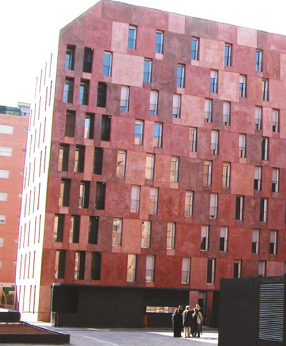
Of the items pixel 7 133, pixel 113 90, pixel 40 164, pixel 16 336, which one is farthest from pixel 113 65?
pixel 7 133

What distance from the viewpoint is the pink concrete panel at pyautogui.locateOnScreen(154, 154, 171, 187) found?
48281mm

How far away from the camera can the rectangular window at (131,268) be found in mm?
46744

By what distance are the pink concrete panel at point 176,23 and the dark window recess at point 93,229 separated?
1523 centimetres

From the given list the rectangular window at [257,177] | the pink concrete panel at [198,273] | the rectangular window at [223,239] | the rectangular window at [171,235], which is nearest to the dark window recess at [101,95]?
the rectangular window at [171,235]

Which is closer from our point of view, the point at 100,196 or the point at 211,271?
the point at 100,196

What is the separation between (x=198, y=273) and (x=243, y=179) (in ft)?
25.8

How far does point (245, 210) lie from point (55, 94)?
1625 centimetres

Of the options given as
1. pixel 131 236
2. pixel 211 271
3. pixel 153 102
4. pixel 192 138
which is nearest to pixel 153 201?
pixel 131 236

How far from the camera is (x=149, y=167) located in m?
48.4

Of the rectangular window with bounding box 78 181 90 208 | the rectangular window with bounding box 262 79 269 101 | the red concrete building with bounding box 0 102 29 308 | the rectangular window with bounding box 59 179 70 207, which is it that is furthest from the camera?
the red concrete building with bounding box 0 102 29 308

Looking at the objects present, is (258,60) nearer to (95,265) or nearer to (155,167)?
(155,167)

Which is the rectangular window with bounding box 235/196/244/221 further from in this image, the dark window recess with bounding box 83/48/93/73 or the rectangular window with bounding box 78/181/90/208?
the dark window recess with bounding box 83/48/93/73

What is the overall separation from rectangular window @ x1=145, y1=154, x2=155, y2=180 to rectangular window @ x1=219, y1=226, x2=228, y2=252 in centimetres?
662

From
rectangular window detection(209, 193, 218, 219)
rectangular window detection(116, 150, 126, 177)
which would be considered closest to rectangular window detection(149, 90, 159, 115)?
rectangular window detection(116, 150, 126, 177)
